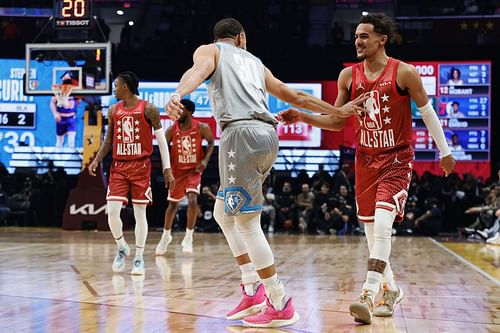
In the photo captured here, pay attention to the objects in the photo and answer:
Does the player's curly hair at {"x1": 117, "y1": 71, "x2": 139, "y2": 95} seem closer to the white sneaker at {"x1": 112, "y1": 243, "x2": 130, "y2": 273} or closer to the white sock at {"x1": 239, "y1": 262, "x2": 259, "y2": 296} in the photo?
the white sneaker at {"x1": 112, "y1": 243, "x2": 130, "y2": 273}

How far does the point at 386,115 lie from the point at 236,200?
1135 mm

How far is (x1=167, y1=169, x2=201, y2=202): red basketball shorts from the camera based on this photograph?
8.86m

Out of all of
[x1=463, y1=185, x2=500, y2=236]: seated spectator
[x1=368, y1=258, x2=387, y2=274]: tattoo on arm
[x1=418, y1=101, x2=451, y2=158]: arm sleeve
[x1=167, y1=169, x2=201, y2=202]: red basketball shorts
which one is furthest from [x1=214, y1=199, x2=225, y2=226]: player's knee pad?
[x1=463, y1=185, x2=500, y2=236]: seated spectator

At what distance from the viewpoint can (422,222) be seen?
14.6 metres

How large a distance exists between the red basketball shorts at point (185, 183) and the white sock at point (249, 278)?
15.5 ft

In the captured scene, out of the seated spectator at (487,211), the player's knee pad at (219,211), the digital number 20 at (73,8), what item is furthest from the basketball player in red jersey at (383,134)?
the digital number 20 at (73,8)

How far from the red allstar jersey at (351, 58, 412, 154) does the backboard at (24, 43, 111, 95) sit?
976cm

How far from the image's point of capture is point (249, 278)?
412cm

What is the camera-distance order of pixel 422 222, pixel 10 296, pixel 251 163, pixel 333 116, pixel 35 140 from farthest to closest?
1. pixel 35 140
2. pixel 422 222
3. pixel 10 296
4. pixel 333 116
5. pixel 251 163

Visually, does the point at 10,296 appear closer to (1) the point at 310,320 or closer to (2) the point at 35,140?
(1) the point at 310,320

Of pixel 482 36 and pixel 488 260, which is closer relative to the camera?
pixel 488 260

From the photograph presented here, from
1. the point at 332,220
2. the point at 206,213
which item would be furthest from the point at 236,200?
the point at 206,213

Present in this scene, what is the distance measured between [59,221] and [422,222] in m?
8.33

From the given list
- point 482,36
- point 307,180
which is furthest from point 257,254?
point 482,36
